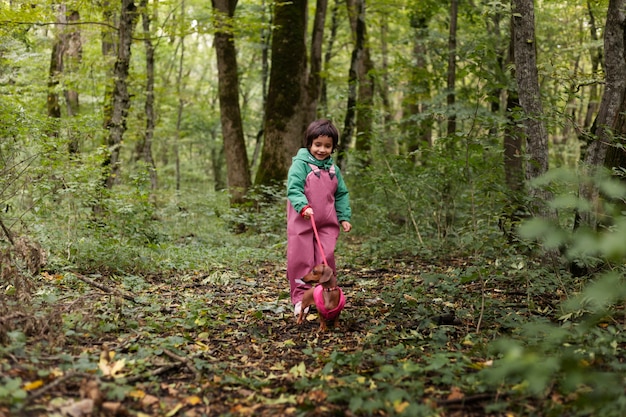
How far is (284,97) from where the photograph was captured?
463 inches

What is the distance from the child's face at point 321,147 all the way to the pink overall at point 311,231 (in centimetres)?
12

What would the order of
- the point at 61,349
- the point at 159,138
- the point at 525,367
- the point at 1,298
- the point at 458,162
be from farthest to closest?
the point at 159,138, the point at 458,162, the point at 1,298, the point at 61,349, the point at 525,367

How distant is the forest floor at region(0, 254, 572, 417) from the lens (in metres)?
2.78

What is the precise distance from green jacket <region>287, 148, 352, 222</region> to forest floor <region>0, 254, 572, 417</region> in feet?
3.15

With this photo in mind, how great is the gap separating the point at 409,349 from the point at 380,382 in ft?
2.28

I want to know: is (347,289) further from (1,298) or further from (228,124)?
(228,124)

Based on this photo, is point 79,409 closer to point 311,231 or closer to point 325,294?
point 325,294

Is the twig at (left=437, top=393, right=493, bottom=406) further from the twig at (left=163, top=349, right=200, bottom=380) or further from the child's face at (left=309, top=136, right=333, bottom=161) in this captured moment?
the child's face at (left=309, top=136, right=333, bottom=161)

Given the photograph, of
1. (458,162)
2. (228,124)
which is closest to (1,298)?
(458,162)

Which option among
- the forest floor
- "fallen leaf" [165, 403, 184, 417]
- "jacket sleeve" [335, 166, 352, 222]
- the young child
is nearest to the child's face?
the young child

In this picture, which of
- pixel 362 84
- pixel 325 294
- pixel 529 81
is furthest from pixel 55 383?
pixel 362 84

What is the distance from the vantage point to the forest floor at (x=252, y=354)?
278cm

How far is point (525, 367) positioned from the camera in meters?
2.29

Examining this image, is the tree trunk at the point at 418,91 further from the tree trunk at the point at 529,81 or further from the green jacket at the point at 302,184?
the green jacket at the point at 302,184
